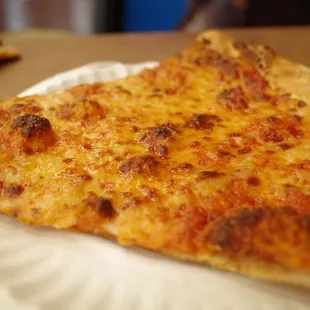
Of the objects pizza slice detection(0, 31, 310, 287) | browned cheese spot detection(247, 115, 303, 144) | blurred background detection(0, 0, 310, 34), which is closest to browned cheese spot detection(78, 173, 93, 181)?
pizza slice detection(0, 31, 310, 287)

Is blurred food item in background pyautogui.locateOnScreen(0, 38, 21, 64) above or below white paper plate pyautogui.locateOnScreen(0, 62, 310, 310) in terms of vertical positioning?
below

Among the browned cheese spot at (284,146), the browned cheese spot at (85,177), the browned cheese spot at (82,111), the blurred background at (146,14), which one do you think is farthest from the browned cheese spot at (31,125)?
the blurred background at (146,14)

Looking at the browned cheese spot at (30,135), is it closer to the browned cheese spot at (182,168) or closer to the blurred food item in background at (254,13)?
the browned cheese spot at (182,168)

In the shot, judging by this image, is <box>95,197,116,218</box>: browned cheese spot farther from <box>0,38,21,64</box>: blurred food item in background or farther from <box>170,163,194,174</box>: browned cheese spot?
<box>0,38,21,64</box>: blurred food item in background

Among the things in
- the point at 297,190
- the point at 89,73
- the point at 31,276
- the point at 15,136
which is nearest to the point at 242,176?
the point at 297,190

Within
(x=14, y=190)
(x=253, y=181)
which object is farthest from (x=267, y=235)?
(x=14, y=190)

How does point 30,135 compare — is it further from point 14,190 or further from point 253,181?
point 253,181
